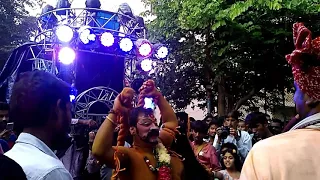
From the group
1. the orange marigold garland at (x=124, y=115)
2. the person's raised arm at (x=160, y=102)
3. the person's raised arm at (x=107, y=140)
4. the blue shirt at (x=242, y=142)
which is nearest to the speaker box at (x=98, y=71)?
the blue shirt at (x=242, y=142)

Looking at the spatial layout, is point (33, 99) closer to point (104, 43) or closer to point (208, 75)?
point (104, 43)

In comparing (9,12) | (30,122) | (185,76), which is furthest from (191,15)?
(9,12)

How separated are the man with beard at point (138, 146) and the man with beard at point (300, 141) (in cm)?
179

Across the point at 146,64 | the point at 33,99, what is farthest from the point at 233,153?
the point at 146,64

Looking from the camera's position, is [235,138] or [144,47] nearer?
[235,138]

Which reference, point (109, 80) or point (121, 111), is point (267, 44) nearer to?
point (109, 80)

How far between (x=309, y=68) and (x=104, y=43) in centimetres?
807

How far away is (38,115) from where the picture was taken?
190cm

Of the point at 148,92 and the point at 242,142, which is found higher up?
the point at 148,92

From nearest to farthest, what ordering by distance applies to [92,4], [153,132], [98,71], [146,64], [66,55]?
[153,132], [66,55], [92,4], [146,64], [98,71]

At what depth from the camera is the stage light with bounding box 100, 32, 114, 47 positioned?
9562mm

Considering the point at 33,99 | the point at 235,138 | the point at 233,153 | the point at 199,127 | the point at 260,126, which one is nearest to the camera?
the point at 33,99

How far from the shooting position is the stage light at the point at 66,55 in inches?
363

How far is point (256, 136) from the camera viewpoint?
5.99m
